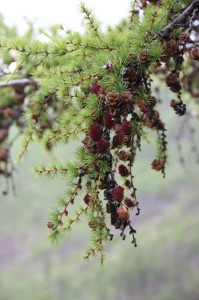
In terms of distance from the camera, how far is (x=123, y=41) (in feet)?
6.99

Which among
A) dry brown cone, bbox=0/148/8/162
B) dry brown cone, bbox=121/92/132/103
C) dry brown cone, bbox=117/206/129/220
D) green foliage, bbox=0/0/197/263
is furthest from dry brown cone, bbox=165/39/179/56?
dry brown cone, bbox=0/148/8/162

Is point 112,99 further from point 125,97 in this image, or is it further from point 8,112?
point 8,112

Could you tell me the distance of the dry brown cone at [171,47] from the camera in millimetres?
2168

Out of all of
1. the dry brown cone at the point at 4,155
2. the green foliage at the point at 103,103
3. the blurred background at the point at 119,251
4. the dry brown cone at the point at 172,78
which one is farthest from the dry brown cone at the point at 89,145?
the blurred background at the point at 119,251

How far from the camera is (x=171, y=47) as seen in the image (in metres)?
2.18

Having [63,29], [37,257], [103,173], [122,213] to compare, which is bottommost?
[122,213]

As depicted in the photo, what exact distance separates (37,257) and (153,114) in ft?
172

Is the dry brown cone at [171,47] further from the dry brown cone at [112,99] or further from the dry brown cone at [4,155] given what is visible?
the dry brown cone at [4,155]

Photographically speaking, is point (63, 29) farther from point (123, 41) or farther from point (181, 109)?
point (181, 109)

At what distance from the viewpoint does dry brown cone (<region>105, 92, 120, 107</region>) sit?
1.86 metres

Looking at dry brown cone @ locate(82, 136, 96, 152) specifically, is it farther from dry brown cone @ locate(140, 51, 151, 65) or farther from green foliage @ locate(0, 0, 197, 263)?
dry brown cone @ locate(140, 51, 151, 65)

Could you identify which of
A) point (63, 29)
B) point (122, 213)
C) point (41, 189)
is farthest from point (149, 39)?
point (41, 189)

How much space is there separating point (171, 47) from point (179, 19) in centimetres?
13

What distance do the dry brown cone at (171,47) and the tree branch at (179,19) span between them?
5 centimetres
